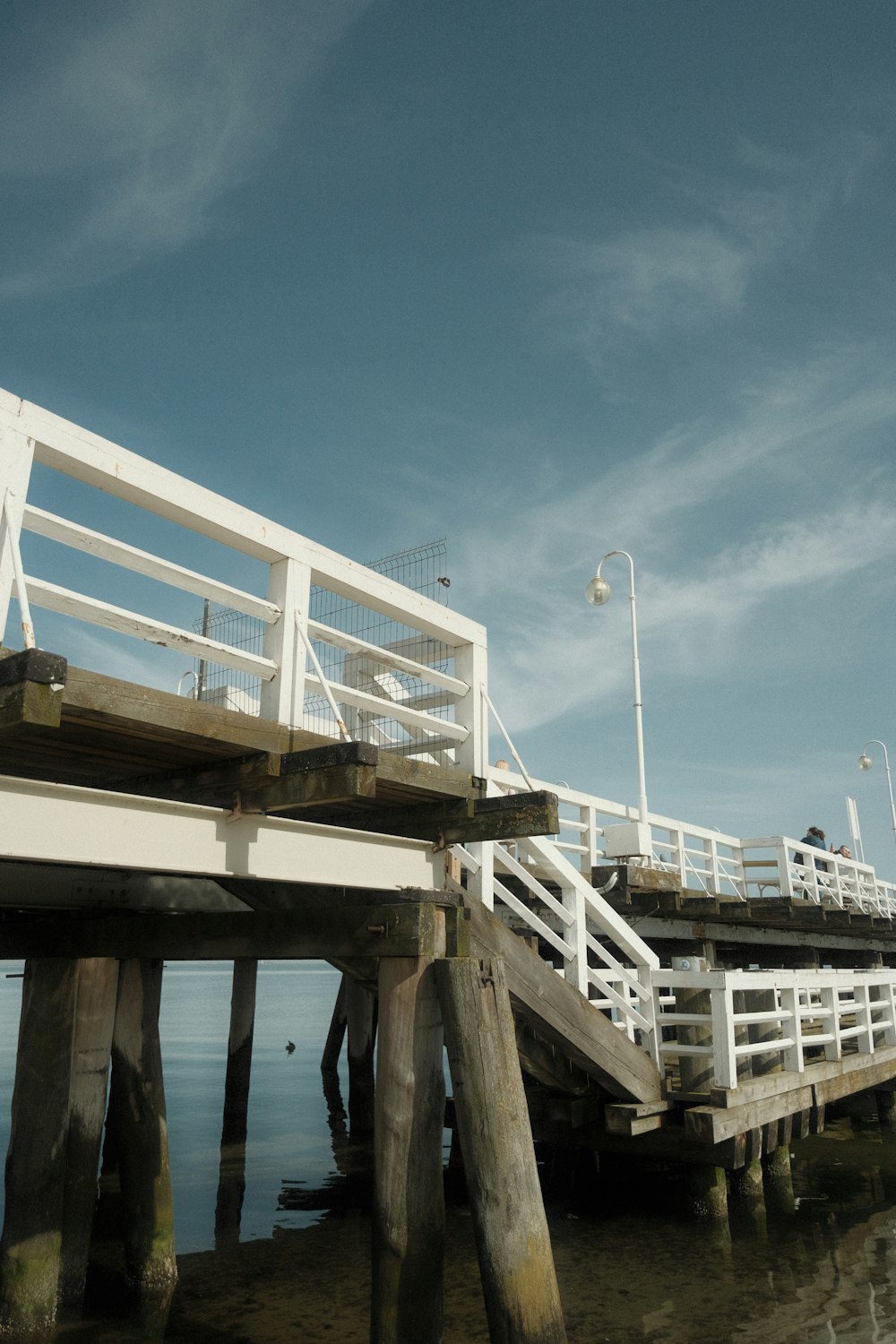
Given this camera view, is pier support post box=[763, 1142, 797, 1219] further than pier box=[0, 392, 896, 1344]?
Yes

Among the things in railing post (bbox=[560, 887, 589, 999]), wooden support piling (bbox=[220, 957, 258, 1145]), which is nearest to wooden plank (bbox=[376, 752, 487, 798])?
railing post (bbox=[560, 887, 589, 999])

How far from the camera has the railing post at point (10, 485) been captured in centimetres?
485

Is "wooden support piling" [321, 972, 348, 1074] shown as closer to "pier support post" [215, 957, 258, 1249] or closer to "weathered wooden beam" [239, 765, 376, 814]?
"pier support post" [215, 957, 258, 1249]

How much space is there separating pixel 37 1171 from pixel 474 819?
170 inches

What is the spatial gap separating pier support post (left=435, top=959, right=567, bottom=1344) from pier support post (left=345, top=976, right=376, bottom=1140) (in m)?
10.6

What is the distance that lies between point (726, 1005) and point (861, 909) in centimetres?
1374

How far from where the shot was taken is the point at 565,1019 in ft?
29.7

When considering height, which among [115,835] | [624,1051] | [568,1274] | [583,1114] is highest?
[115,835]

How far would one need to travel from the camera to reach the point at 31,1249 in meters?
7.82

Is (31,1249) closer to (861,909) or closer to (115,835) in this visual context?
(115,835)

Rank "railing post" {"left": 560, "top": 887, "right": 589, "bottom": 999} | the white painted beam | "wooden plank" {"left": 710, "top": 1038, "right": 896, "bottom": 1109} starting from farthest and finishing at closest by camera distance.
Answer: "wooden plank" {"left": 710, "top": 1038, "right": 896, "bottom": 1109}
"railing post" {"left": 560, "top": 887, "right": 589, "bottom": 999}
the white painted beam

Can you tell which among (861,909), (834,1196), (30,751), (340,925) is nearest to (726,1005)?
(834,1196)

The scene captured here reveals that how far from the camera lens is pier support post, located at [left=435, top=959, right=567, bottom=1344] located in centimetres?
602

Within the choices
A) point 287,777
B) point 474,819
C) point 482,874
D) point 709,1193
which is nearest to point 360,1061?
point 709,1193
